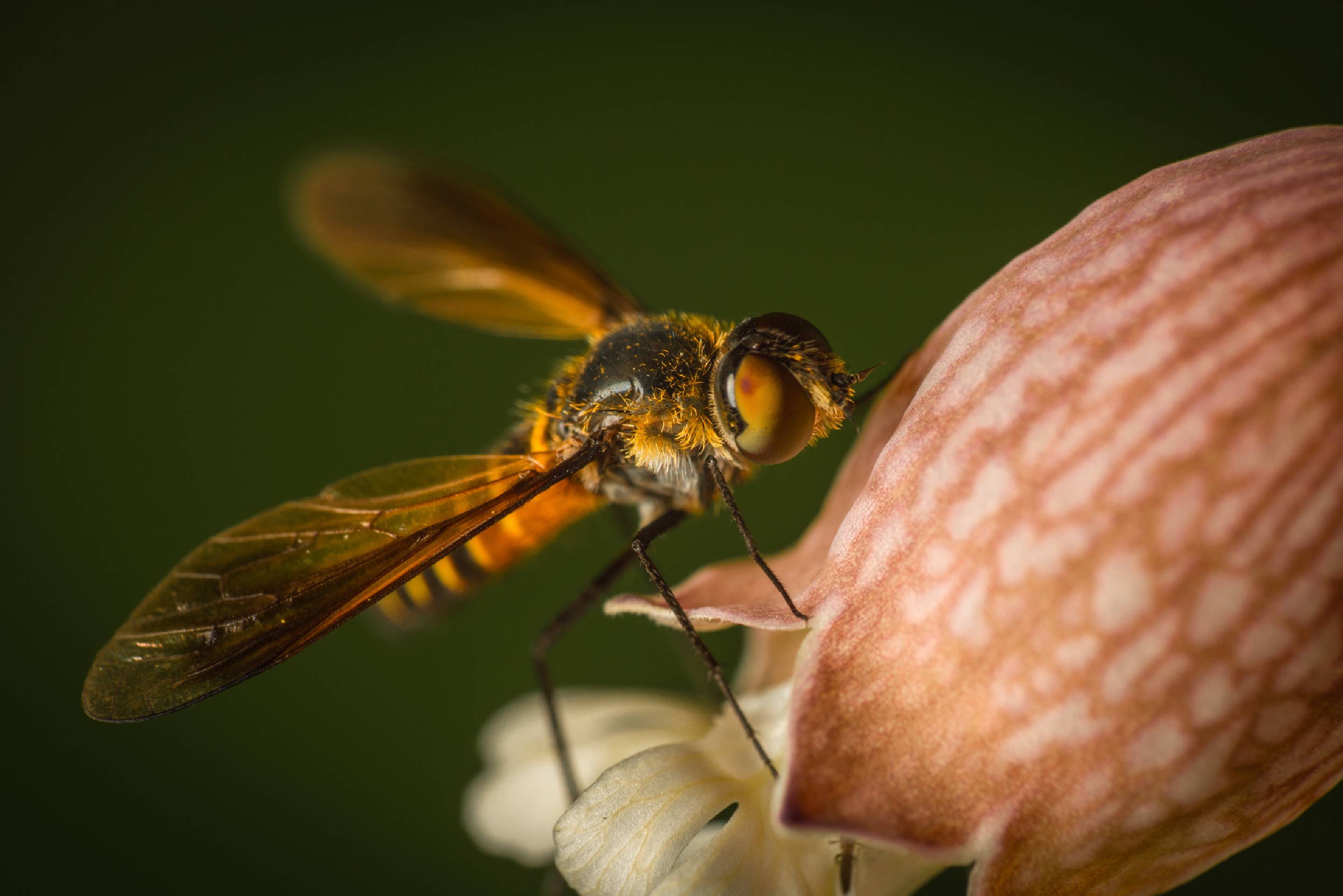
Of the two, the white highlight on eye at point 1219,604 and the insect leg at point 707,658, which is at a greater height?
the insect leg at point 707,658

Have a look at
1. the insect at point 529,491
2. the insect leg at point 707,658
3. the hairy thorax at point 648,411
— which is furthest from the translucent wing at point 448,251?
the insect leg at point 707,658

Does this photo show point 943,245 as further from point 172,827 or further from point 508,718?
point 172,827

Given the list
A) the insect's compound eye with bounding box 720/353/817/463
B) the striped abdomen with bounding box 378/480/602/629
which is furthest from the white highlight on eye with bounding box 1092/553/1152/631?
the striped abdomen with bounding box 378/480/602/629

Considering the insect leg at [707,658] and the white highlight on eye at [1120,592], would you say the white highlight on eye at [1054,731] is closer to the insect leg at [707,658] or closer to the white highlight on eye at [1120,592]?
the white highlight on eye at [1120,592]

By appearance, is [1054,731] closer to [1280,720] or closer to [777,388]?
[1280,720]

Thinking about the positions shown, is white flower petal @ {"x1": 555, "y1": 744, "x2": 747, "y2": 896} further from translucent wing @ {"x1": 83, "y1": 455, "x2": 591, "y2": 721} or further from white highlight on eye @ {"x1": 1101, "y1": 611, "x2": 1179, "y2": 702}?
white highlight on eye @ {"x1": 1101, "y1": 611, "x2": 1179, "y2": 702}

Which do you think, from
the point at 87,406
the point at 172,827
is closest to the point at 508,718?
the point at 172,827
